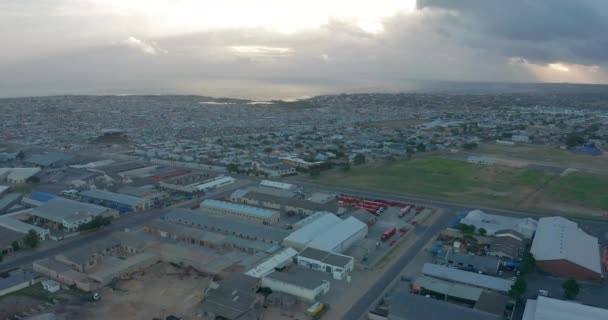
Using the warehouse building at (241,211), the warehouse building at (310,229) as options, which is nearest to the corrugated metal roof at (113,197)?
the warehouse building at (241,211)

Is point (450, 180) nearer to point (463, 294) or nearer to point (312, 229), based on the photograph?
point (312, 229)

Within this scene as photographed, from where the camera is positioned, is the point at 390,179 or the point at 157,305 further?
the point at 390,179

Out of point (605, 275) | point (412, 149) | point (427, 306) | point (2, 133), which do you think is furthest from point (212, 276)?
point (2, 133)

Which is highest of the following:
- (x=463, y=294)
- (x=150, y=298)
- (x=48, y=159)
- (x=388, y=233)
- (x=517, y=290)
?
(x=48, y=159)

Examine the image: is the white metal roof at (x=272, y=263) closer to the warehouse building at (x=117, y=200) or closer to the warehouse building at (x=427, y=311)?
the warehouse building at (x=427, y=311)

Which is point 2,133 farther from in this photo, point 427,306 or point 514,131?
point 514,131

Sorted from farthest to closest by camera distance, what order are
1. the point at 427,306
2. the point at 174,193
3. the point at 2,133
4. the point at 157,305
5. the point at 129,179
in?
1. the point at 2,133
2. the point at 129,179
3. the point at 174,193
4. the point at 157,305
5. the point at 427,306

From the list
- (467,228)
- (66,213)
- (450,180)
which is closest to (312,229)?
(467,228)
